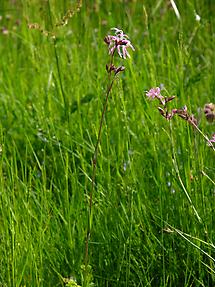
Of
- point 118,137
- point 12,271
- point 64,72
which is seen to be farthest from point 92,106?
point 12,271

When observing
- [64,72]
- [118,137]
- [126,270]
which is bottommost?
[126,270]

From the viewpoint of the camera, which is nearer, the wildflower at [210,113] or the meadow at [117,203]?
the wildflower at [210,113]

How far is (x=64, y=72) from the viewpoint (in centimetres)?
310

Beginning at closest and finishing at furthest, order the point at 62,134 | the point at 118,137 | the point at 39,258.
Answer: the point at 39,258, the point at 118,137, the point at 62,134

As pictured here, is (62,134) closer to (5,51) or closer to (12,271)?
(12,271)

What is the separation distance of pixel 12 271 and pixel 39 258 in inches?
5.7

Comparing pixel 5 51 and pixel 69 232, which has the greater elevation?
pixel 5 51

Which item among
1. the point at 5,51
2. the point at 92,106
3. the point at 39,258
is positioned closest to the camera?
the point at 39,258

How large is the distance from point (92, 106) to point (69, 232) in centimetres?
103

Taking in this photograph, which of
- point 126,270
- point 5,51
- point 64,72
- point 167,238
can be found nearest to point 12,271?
point 126,270

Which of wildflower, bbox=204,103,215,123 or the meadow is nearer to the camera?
wildflower, bbox=204,103,215,123

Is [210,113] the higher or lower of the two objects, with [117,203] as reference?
higher

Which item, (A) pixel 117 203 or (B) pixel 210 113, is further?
(A) pixel 117 203

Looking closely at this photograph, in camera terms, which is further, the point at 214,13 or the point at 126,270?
the point at 214,13
